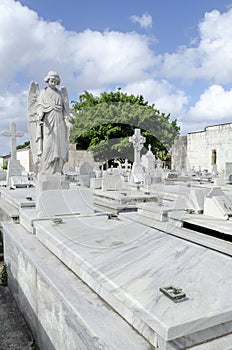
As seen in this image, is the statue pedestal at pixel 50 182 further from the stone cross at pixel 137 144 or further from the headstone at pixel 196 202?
the stone cross at pixel 137 144

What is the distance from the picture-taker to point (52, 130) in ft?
15.8

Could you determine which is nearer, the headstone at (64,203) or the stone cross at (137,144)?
the headstone at (64,203)

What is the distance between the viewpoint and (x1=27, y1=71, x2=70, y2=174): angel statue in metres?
4.75

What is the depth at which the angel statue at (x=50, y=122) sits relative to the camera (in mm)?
4750

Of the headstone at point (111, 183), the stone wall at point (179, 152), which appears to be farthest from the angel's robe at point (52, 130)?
the stone wall at point (179, 152)

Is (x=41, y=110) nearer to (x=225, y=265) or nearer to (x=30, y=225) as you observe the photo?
(x=30, y=225)

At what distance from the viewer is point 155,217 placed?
4.17 m

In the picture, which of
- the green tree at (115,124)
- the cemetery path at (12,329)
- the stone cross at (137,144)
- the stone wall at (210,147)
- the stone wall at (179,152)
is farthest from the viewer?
the stone wall at (179,152)

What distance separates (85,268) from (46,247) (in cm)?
105

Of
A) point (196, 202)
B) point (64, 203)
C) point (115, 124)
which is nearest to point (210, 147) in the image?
point (115, 124)

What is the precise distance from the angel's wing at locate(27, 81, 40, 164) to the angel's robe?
21cm

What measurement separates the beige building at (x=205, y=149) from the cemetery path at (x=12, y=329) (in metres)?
22.3

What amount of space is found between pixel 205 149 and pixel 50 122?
82.1ft

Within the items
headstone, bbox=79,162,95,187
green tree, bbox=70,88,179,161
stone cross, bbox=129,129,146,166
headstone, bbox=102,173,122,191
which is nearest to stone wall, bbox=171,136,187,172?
green tree, bbox=70,88,179,161
